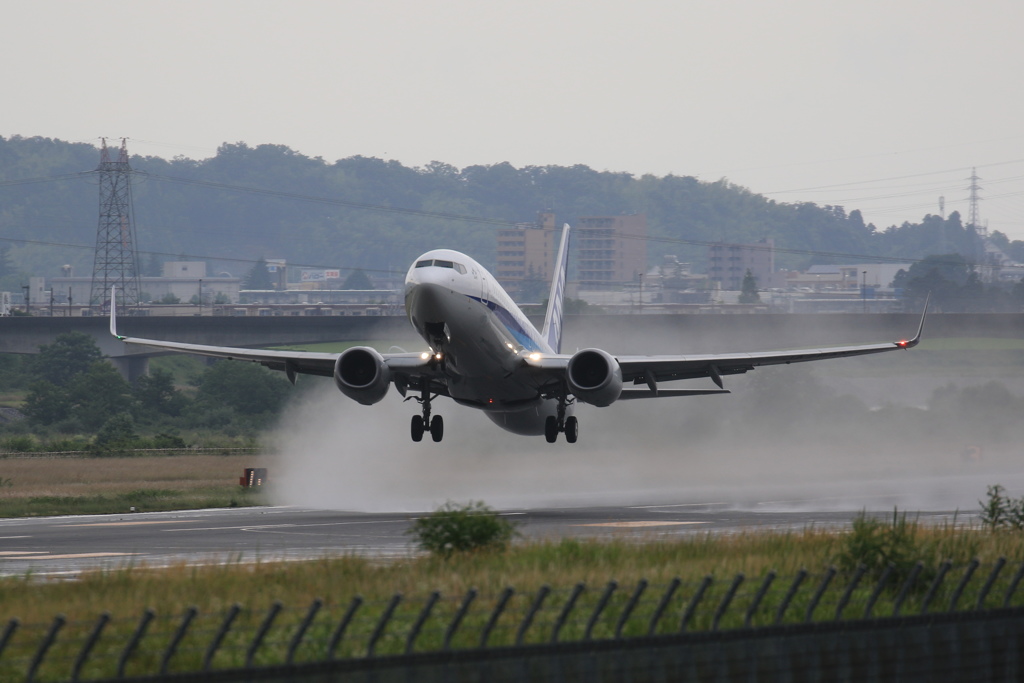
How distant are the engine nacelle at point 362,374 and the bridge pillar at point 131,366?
7656cm

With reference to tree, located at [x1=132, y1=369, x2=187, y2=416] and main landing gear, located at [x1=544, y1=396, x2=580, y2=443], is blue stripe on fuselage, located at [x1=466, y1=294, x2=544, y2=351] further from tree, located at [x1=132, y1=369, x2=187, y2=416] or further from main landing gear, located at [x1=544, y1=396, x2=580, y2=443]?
tree, located at [x1=132, y1=369, x2=187, y2=416]

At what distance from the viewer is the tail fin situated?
50.2m

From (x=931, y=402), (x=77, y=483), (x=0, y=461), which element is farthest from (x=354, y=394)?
(x=931, y=402)

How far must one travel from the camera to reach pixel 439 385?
38.3 m

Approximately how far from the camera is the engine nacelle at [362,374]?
113 ft

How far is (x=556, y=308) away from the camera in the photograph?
52.3 m

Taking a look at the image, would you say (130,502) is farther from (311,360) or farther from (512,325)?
(512,325)

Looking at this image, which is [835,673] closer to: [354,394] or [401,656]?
[401,656]

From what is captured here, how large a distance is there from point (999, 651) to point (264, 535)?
21152 mm

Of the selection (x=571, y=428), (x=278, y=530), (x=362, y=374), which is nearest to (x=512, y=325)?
(x=362, y=374)

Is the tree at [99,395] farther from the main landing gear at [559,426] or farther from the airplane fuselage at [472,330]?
the airplane fuselage at [472,330]

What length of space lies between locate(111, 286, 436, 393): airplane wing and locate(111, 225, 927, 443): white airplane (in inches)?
1.6

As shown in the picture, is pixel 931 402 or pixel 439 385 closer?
pixel 439 385

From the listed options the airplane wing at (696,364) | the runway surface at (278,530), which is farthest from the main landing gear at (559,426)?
the runway surface at (278,530)
